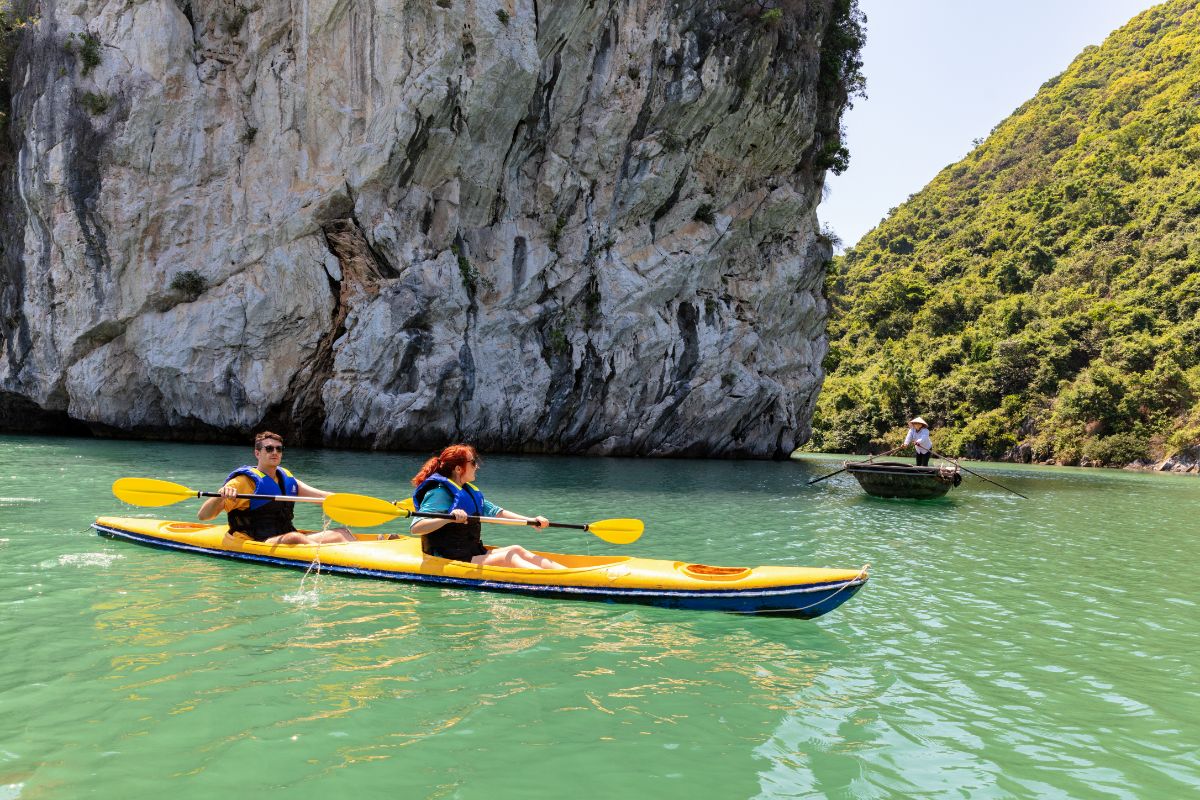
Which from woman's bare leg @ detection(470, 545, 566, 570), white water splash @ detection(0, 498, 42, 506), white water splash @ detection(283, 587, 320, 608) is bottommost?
white water splash @ detection(283, 587, 320, 608)

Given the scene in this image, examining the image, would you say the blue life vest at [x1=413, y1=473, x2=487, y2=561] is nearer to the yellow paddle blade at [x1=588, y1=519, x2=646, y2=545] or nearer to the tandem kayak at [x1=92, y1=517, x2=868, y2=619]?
the tandem kayak at [x1=92, y1=517, x2=868, y2=619]

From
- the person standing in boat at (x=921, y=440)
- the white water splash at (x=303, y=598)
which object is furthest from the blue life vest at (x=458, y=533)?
the person standing in boat at (x=921, y=440)

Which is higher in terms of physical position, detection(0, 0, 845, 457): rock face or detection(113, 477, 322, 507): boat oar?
detection(0, 0, 845, 457): rock face

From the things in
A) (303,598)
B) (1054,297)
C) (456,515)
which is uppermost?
(1054,297)

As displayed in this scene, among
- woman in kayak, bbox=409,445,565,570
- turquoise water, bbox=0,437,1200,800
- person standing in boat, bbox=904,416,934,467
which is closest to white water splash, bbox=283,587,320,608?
turquoise water, bbox=0,437,1200,800

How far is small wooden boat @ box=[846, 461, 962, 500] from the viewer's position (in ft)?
54.5

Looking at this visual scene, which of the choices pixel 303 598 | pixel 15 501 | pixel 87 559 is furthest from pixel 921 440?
pixel 15 501

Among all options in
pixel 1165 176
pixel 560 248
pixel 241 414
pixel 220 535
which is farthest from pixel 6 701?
pixel 1165 176

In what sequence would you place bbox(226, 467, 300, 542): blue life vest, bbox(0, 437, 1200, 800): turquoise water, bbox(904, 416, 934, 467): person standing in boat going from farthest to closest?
bbox(904, 416, 934, 467): person standing in boat
bbox(226, 467, 300, 542): blue life vest
bbox(0, 437, 1200, 800): turquoise water

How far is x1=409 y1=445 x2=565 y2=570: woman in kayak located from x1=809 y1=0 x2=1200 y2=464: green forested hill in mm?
33061

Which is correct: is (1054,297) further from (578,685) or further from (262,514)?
(578,685)

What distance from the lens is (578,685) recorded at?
444 cm

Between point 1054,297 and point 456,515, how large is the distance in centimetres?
5708

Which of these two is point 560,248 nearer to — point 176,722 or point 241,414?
point 241,414
